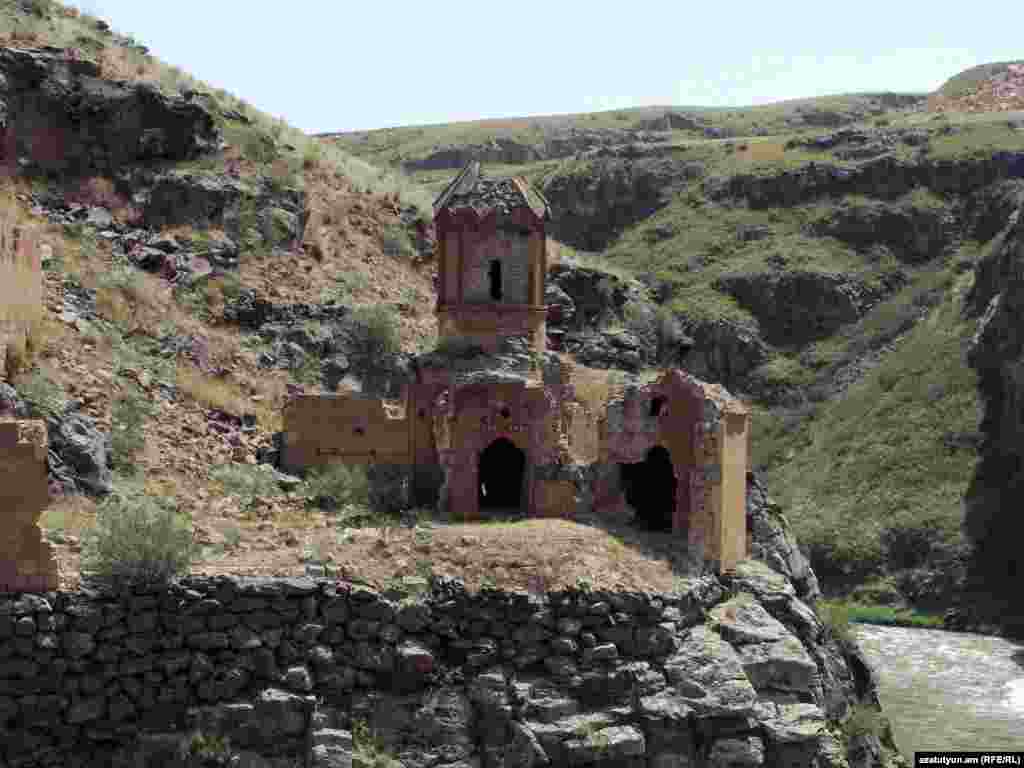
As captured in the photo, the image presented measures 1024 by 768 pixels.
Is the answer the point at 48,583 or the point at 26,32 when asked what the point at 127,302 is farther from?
the point at 48,583

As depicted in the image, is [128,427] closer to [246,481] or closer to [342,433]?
[246,481]

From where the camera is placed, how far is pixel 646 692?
21.8m

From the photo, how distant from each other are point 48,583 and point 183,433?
7.38 m

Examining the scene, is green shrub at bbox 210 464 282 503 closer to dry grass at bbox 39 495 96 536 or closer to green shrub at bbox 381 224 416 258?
dry grass at bbox 39 495 96 536

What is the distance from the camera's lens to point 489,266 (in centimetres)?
2605

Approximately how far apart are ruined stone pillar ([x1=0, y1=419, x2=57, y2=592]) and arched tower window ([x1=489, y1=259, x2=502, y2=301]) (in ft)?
26.2

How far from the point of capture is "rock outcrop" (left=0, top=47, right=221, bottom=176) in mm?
35219

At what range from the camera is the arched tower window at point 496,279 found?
2608 cm

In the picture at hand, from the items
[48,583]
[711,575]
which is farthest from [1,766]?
[711,575]

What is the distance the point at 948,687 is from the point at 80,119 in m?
20.9

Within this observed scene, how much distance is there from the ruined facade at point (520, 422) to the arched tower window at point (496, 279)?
0.8 inches

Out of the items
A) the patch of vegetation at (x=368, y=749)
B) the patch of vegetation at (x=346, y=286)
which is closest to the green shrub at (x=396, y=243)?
the patch of vegetation at (x=346, y=286)

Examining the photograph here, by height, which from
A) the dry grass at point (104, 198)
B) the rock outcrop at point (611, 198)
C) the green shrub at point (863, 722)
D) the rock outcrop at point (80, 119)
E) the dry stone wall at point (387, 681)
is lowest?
the green shrub at point (863, 722)

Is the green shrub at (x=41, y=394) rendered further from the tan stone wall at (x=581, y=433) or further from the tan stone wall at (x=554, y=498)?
the tan stone wall at (x=581, y=433)
